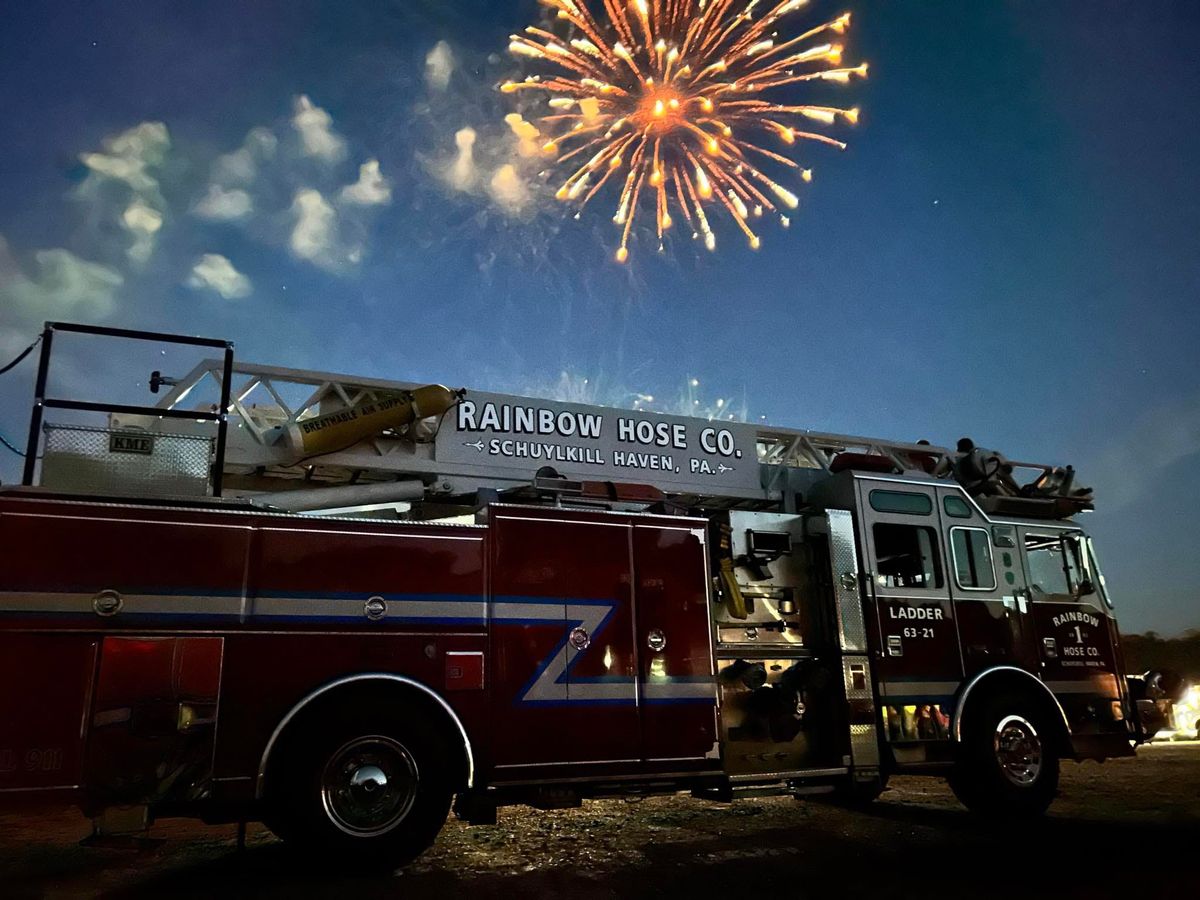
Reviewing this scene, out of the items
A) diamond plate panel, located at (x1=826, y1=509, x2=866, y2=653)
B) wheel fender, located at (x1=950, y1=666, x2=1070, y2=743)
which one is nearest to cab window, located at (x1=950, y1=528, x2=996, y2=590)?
wheel fender, located at (x1=950, y1=666, x2=1070, y2=743)

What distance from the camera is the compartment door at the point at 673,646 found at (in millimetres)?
7203

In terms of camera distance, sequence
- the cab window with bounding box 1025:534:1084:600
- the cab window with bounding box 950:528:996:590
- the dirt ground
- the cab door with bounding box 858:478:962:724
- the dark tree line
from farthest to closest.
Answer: the dark tree line
the cab window with bounding box 1025:534:1084:600
the cab window with bounding box 950:528:996:590
the cab door with bounding box 858:478:962:724
the dirt ground

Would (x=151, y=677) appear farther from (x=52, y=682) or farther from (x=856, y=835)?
(x=856, y=835)

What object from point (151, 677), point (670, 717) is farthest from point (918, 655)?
point (151, 677)

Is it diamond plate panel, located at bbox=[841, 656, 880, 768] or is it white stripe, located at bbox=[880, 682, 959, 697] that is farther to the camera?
white stripe, located at bbox=[880, 682, 959, 697]

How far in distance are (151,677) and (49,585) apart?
88 cm

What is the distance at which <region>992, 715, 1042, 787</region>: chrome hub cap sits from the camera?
863 centimetres

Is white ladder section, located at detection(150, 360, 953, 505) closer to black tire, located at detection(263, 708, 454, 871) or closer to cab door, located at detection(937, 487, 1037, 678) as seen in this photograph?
cab door, located at detection(937, 487, 1037, 678)

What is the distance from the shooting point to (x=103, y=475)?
20.2 ft

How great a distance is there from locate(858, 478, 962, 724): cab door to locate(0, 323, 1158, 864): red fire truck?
3 cm

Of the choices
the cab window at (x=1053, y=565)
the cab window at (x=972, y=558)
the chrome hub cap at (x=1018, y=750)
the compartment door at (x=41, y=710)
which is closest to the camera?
the compartment door at (x=41, y=710)

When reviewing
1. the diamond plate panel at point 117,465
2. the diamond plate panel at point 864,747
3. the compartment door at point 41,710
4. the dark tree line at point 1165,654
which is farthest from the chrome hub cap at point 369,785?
the dark tree line at point 1165,654

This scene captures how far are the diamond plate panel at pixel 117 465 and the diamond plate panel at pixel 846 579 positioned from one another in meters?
5.79

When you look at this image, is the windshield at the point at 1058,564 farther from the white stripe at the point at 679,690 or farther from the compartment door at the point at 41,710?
the compartment door at the point at 41,710
